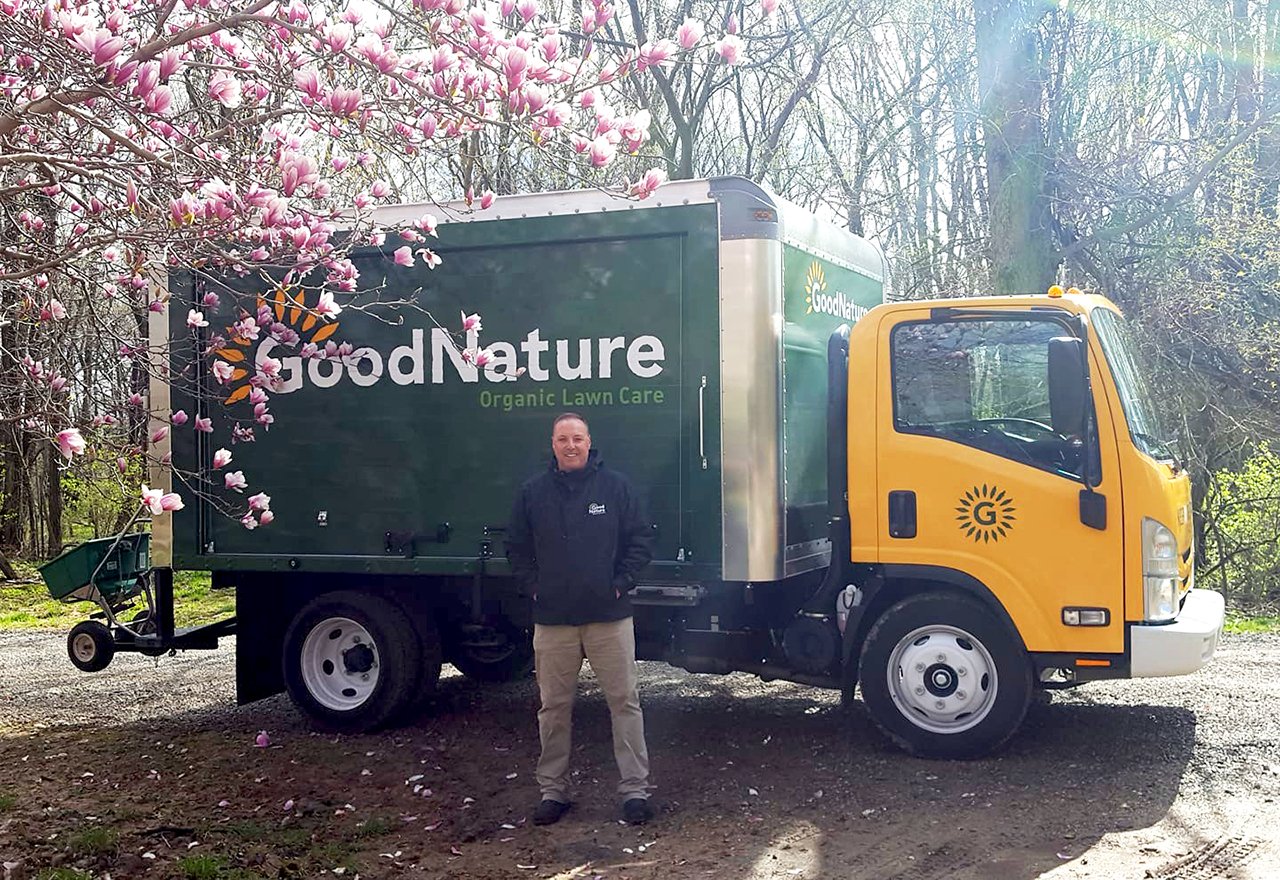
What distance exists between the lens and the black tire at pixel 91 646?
→ 8.52m

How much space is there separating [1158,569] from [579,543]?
2877 millimetres

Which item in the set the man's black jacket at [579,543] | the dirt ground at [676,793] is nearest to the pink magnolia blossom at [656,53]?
the man's black jacket at [579,543]

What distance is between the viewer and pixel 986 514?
22.8ft

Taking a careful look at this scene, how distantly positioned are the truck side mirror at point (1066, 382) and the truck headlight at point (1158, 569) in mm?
637

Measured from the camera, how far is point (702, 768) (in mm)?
7230

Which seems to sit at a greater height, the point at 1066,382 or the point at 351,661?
the point at 1066,382

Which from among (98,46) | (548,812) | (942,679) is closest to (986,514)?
(942,679)

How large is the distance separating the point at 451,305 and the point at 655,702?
10.0ft

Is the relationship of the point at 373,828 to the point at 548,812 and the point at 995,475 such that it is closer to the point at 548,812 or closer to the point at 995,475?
the point at 548,812

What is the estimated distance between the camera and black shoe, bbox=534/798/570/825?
6301 millimetres

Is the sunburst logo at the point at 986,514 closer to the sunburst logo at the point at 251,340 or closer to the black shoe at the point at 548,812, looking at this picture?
the black shoe at the point at 548,812

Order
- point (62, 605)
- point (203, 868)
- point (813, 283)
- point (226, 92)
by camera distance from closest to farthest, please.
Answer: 1. point (226, 92)
2. point (203, 868)
3. point (813, 283)
4. point (62, 605)

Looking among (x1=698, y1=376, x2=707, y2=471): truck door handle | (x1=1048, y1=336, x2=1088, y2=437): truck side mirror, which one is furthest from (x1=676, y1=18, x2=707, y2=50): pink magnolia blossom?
(x1=1048, y1=336, x2=1088, y2=437): truck side mirror

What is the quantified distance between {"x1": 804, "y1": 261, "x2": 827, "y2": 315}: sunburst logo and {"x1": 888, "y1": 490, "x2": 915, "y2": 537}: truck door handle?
1.23 metres
